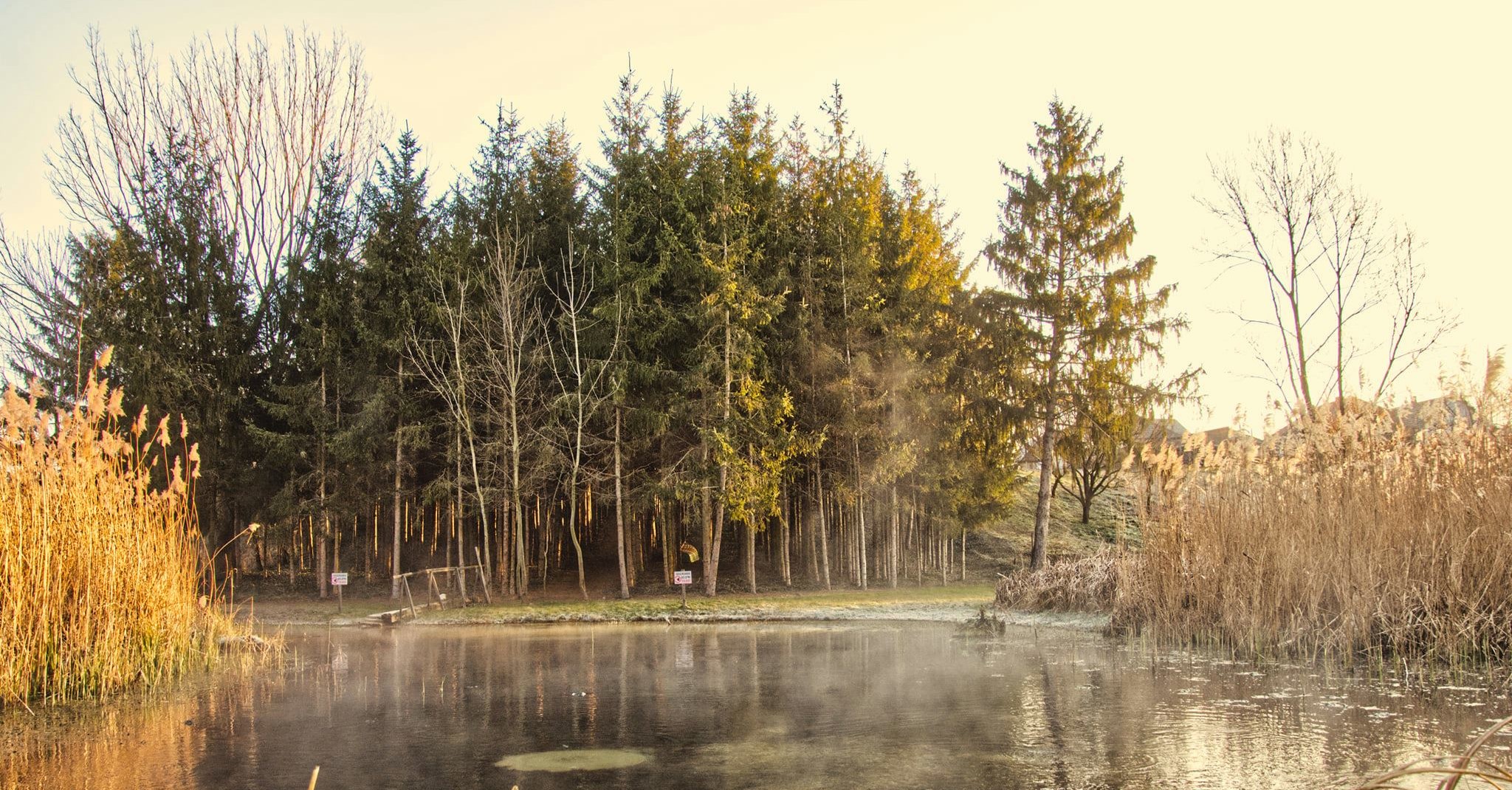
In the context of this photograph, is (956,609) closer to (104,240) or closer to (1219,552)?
(1219,552)

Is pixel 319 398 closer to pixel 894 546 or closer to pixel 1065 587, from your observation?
pixel 894 546

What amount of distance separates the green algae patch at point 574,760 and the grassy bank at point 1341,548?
7.56 metres

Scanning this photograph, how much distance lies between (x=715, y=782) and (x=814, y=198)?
26688mm

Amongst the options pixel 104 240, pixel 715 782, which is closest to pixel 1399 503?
pixel 715 782

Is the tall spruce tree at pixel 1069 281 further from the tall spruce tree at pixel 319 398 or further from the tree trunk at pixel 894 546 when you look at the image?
the tall spruce tree at pixel 319 398

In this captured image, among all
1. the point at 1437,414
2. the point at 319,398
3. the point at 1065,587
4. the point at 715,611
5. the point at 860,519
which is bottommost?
the point at 715,611

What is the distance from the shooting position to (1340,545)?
11.0 m

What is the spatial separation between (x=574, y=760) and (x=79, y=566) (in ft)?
18.0

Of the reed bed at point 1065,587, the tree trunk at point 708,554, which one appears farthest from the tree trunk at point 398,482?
the reed bed at point 1065,587

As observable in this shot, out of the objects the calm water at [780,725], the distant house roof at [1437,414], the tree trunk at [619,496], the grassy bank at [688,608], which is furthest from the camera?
the tree trunk at [619,496]

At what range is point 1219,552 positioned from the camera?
12672 millimetres

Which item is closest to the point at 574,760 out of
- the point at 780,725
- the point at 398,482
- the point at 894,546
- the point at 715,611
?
the point at 780,725

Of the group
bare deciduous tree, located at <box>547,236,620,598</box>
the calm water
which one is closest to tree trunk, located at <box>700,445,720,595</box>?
bare deciduous tree, located at <box>547,236,620,598</box>

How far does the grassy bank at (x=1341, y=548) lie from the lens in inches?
393
